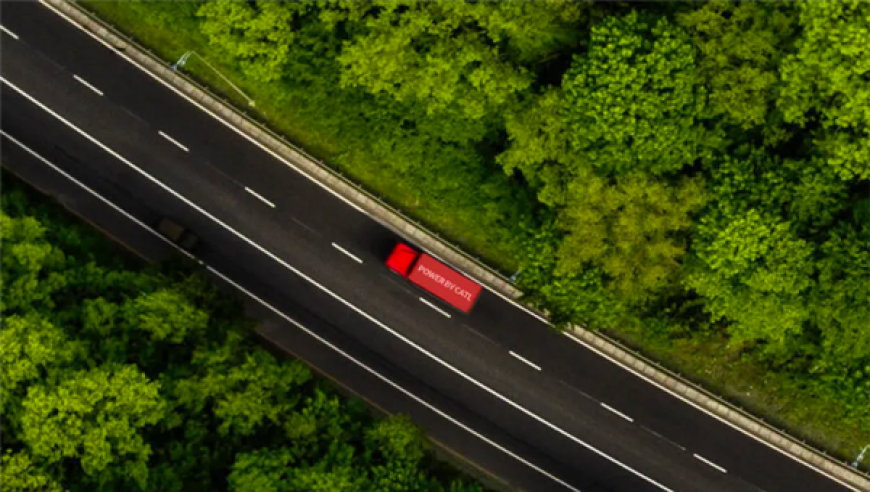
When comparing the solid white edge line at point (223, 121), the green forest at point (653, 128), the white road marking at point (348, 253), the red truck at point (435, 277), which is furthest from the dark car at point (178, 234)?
the red truck at point (435, 277)

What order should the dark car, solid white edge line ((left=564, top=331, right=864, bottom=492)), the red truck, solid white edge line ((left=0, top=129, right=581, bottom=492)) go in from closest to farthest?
the red truck
the dark car
solid white edge line ((left=0, top=129, right=581, bottom=492))
solid white edge line ((left=564, top=331, right=864, bottom=492))

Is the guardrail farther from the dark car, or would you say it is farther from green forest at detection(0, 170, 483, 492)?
green forest at detection(0, 170, 483, 492)

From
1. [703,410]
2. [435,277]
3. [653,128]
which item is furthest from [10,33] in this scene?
[703,410]

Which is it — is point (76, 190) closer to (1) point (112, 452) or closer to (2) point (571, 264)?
(1) point (112, 452)

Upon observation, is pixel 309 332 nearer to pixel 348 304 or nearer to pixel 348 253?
pixel 348 304

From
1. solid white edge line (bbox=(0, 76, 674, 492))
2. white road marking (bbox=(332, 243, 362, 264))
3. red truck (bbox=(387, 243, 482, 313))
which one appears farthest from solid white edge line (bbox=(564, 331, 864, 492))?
white road marking (bbox=(332, 243, 362, 264))

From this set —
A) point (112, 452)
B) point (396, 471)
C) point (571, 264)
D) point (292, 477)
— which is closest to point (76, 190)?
point (112, 452)
